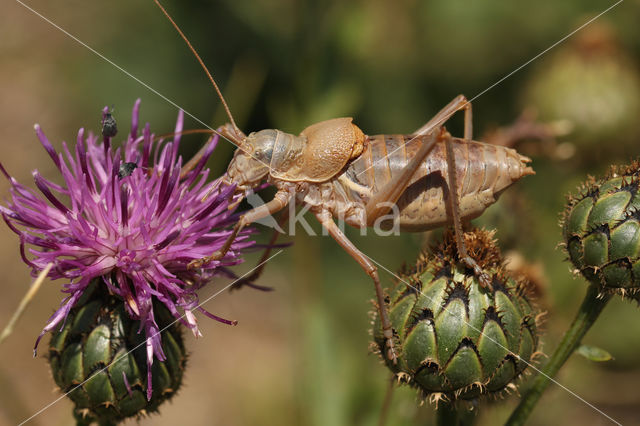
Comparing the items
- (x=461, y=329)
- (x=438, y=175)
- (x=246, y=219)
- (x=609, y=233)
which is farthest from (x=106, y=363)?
(x=609, y=233)

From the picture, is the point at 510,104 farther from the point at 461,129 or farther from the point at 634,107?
the point at 634,107

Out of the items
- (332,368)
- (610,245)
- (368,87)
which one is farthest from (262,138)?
(368,87)

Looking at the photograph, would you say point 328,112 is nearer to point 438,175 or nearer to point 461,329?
point 438,175

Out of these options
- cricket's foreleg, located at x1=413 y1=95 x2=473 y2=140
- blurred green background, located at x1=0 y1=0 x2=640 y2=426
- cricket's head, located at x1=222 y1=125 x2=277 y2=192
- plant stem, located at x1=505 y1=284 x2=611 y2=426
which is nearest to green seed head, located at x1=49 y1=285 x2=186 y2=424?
blurred green background, located at x1=0 y1=0 x2=640 y2=426

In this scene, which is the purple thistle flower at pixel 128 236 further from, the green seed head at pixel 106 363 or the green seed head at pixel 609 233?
the green seed head at pixel 609 233

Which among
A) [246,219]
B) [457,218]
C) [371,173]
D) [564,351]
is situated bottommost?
[564,351]
